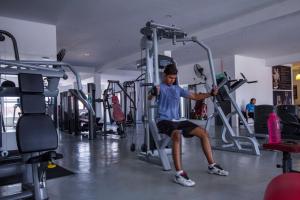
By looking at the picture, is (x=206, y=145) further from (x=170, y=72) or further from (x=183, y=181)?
(x=170, y=72)

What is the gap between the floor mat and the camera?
2.88m

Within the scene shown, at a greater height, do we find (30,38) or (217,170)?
(30,38)

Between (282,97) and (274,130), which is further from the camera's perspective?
(282,97)

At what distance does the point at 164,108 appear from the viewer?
2.97 meters

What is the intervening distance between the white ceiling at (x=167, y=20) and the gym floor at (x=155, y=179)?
276cm

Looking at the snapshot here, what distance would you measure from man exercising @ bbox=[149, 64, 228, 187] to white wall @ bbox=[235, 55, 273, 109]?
6890 millimetres

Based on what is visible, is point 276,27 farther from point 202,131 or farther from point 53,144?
point 53,144

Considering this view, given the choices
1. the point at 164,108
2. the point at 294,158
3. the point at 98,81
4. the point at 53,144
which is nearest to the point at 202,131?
the point at 164,108

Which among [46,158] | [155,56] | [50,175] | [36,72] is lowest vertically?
[50,175]

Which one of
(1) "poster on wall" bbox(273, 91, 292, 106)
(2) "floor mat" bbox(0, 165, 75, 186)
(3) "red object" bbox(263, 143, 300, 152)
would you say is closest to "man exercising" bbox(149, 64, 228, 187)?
(3) "red object" bbox(263, 143, 300, 152)

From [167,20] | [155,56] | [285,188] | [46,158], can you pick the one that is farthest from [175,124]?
[167,20]

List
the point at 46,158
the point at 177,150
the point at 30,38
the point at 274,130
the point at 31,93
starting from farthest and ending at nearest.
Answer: the point at 30,38 → the point at 177,150 → the point at 31,93 → the point at 274,130 → the point at 46,158

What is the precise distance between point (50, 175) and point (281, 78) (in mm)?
10619

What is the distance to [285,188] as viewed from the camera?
0.92 m
